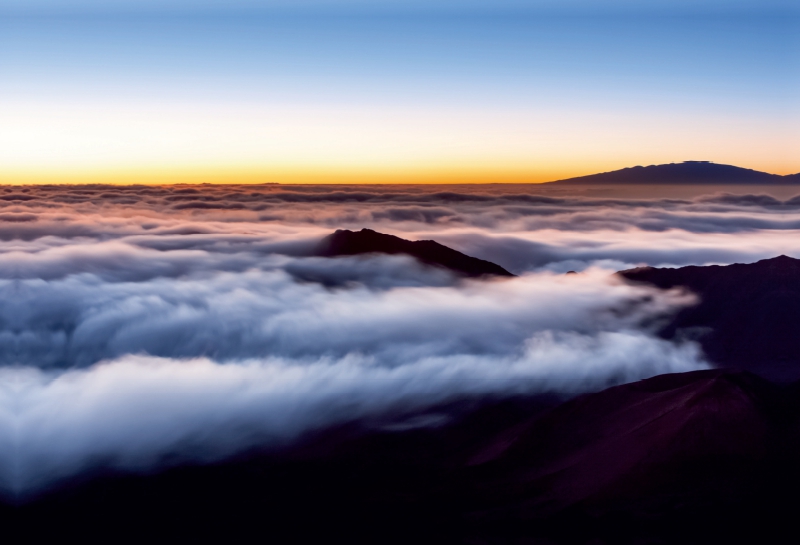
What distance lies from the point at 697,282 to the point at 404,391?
44.5 meters

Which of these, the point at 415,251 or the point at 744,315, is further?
the point at 415,251

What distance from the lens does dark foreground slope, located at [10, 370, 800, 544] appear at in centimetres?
3016

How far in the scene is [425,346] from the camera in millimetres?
96312

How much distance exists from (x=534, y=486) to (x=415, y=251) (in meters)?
93.5

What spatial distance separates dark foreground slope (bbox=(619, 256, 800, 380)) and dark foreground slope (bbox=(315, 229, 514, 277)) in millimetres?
40361

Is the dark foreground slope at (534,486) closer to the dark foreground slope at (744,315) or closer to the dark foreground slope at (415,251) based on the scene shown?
the dark foreground slope at (744,315)

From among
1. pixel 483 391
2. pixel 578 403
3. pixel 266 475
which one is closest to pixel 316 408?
pixel 483 391

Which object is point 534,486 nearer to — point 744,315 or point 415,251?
point 744,315

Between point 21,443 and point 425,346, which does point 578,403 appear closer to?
point 21,443

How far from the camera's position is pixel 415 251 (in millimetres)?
127250

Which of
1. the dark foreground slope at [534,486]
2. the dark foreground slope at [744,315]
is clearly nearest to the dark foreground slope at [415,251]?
the dark foreground slope at [744,315]

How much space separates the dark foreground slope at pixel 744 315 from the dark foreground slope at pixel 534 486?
17.9 m

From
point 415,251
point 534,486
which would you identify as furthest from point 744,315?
point 415,251

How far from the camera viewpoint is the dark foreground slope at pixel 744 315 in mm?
61844
